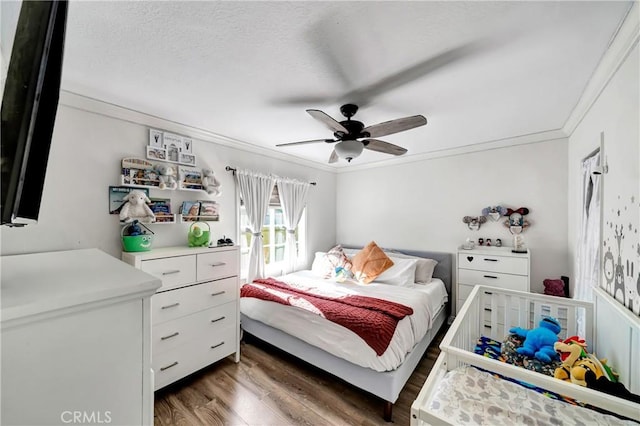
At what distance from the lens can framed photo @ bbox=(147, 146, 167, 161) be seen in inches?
91.4

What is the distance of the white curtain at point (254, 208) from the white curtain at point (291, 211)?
15.3 inches

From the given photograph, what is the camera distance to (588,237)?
1.91m

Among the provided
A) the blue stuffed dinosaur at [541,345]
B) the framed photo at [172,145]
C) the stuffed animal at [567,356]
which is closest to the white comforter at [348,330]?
the blue stuffed dinosaur at [541,345]

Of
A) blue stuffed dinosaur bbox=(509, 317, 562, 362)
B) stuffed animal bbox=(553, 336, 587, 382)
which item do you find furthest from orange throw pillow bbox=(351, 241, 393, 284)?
stuffed animal bbox=(553, 336, 587, 382)

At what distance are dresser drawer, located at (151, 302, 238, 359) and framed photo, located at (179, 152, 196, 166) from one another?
4.78 feet

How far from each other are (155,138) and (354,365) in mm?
2643

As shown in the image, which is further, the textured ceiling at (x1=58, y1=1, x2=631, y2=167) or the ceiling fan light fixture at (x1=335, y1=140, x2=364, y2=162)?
the ceiling fan light fixture at (x1=335, y1=140, x2=364, y2=162)

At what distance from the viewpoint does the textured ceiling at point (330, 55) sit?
3.78 feet

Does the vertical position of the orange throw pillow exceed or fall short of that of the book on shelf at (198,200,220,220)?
it falls short

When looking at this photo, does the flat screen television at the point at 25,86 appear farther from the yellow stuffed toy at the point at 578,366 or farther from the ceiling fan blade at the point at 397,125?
the yellow stuffed toy at the point at 578,366

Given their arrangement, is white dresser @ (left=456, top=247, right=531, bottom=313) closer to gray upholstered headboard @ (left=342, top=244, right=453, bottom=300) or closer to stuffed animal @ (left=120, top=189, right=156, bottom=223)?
gray upholstered headboard @ (left=342, top=244, right=453, bottom=300)

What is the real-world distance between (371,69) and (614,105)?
142 cm

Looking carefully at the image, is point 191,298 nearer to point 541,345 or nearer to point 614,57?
point 541,345

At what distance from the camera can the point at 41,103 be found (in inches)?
19.8
